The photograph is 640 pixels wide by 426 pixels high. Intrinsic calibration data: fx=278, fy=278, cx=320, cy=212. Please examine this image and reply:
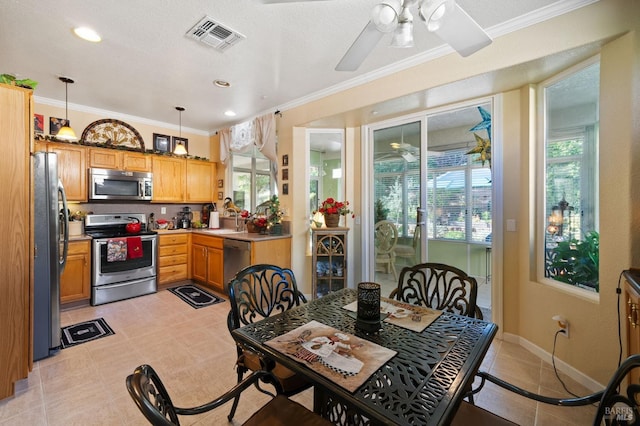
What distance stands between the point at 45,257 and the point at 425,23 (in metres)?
3.26

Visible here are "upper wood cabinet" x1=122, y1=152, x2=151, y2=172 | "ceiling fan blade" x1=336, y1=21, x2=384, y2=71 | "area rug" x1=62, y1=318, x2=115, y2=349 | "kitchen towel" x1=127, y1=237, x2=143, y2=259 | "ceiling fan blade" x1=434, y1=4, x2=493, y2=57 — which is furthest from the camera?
"upper wood cabinet" x1=122, y1=152, x2=151, y2=172

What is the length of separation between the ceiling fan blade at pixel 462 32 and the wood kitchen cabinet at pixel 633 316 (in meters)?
1.47

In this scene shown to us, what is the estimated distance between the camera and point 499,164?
8.79ft

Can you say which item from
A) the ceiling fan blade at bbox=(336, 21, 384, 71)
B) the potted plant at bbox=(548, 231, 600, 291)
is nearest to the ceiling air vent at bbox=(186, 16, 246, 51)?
the ceiling fan blade at bbox=(336, 21, 384, 71)

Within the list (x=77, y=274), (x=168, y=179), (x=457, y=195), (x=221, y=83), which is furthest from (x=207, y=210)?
(x=457, y=195)

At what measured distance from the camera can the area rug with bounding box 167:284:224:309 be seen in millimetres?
3654

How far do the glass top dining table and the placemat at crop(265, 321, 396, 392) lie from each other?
0.07 feet

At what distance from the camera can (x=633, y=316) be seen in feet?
4.56

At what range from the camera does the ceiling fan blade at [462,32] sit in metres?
1.38

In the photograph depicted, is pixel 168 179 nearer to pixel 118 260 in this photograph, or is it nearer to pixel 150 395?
pixel 118 260

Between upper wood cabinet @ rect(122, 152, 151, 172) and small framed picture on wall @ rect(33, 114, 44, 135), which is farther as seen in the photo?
upper wood cabinet @ rect(122, 152, 151, 172)

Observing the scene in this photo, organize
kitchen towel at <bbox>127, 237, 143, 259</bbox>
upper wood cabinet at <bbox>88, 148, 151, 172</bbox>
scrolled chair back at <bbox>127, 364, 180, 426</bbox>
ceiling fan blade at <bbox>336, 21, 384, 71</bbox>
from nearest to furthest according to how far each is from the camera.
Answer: scrolled chair back at <bbox>127, 364, 180, 426</bbox>
ceiling fan blade at <bbox>336, 21, 384, 71</bbox>
kitchen towel at <bbox>127, 237, 143, 259</bbox>
upper wood cabinet at <bbox>88, 148, 151, 172</bbox>

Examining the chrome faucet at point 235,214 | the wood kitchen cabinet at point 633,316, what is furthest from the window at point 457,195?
the chrome faucet at point 235,214

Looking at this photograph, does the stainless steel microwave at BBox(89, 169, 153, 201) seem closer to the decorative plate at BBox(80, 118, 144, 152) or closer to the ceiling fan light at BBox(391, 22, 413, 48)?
the decorative plate at BBox(80, 118, 144, 152)
